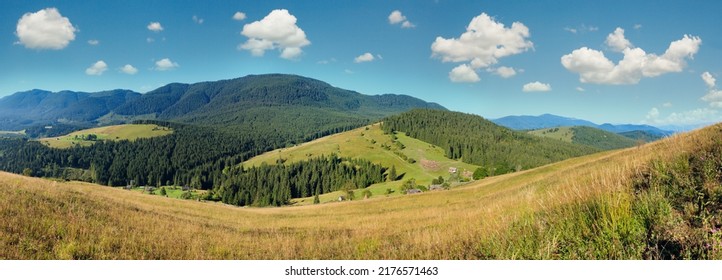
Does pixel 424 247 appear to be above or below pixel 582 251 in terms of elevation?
below

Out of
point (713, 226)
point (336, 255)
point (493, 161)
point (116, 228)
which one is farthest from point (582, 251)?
point (493, 161)

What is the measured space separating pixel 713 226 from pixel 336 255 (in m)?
6.61

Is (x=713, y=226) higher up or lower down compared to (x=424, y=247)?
higher up

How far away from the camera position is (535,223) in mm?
7016

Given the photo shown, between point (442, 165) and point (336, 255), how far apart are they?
193 m

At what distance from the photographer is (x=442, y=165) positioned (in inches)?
7717

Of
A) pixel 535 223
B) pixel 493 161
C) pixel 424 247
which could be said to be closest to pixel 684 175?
pixel 535 223

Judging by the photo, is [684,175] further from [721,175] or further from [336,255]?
[336,255]
